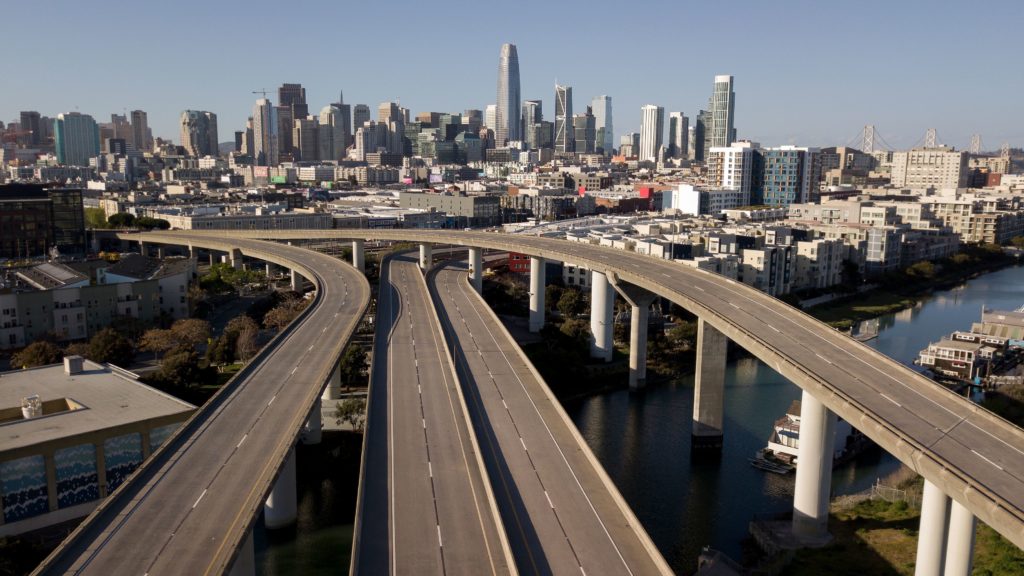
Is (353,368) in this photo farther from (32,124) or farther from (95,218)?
(32,124)

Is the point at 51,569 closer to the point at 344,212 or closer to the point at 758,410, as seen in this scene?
the point at 758,410

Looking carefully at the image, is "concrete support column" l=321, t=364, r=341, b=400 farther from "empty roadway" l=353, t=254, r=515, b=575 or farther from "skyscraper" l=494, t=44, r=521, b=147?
"skyscraper" l=494, t=44, r=521, b=147

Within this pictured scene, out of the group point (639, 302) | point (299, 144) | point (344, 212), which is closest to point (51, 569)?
point (639, 302)

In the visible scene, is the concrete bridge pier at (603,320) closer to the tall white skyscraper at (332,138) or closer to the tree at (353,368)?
the tree at (353,368)

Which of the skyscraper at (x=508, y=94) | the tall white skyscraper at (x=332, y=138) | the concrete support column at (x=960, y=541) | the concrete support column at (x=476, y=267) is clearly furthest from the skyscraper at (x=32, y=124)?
the concrete support column at (x=960, y=541)

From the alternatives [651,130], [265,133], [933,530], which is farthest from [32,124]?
[933,530]

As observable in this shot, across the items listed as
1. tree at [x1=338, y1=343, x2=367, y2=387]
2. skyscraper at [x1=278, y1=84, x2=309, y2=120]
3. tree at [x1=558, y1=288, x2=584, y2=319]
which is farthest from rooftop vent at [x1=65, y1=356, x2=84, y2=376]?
skyscraper at [x1=278, y1=84, x2=309, y2=120]
